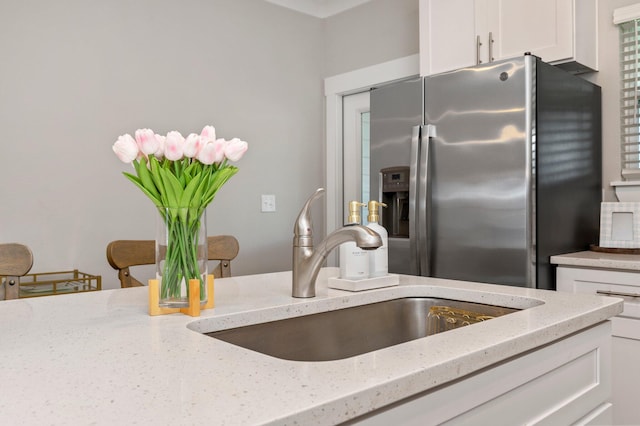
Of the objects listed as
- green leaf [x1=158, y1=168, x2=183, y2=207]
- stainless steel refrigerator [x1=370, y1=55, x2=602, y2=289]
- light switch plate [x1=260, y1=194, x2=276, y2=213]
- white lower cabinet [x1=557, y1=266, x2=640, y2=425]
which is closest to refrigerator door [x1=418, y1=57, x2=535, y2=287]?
stainless steel refrigerator [x1=370, y1=55, x2=602, y2=289]

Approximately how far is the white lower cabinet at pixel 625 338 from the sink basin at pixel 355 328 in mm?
994

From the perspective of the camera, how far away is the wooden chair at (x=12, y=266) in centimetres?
144

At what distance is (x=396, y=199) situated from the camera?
2684mm

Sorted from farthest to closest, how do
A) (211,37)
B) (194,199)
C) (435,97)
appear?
(211,37) < (435,97) < (194,199)

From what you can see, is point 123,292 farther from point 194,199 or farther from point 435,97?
point 435,97

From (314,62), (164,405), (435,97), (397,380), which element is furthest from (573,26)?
(164,405)

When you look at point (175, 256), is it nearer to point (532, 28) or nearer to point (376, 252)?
point (376, 252)

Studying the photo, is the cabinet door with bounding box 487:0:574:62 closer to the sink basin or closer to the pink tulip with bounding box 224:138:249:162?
the sink basin

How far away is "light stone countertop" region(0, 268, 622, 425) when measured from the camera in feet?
1.86

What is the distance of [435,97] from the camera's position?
2.49m

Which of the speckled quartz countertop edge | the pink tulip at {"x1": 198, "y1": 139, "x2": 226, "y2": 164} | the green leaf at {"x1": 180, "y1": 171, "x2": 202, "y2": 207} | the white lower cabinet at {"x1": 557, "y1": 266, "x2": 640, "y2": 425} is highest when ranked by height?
the pink tulip at {"x1": 198, "y1": 139, "x2": 226, "y2": 164}

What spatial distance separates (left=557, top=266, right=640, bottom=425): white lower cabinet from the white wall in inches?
82.2

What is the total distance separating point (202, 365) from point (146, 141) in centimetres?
51

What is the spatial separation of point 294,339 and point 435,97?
1.68 m
